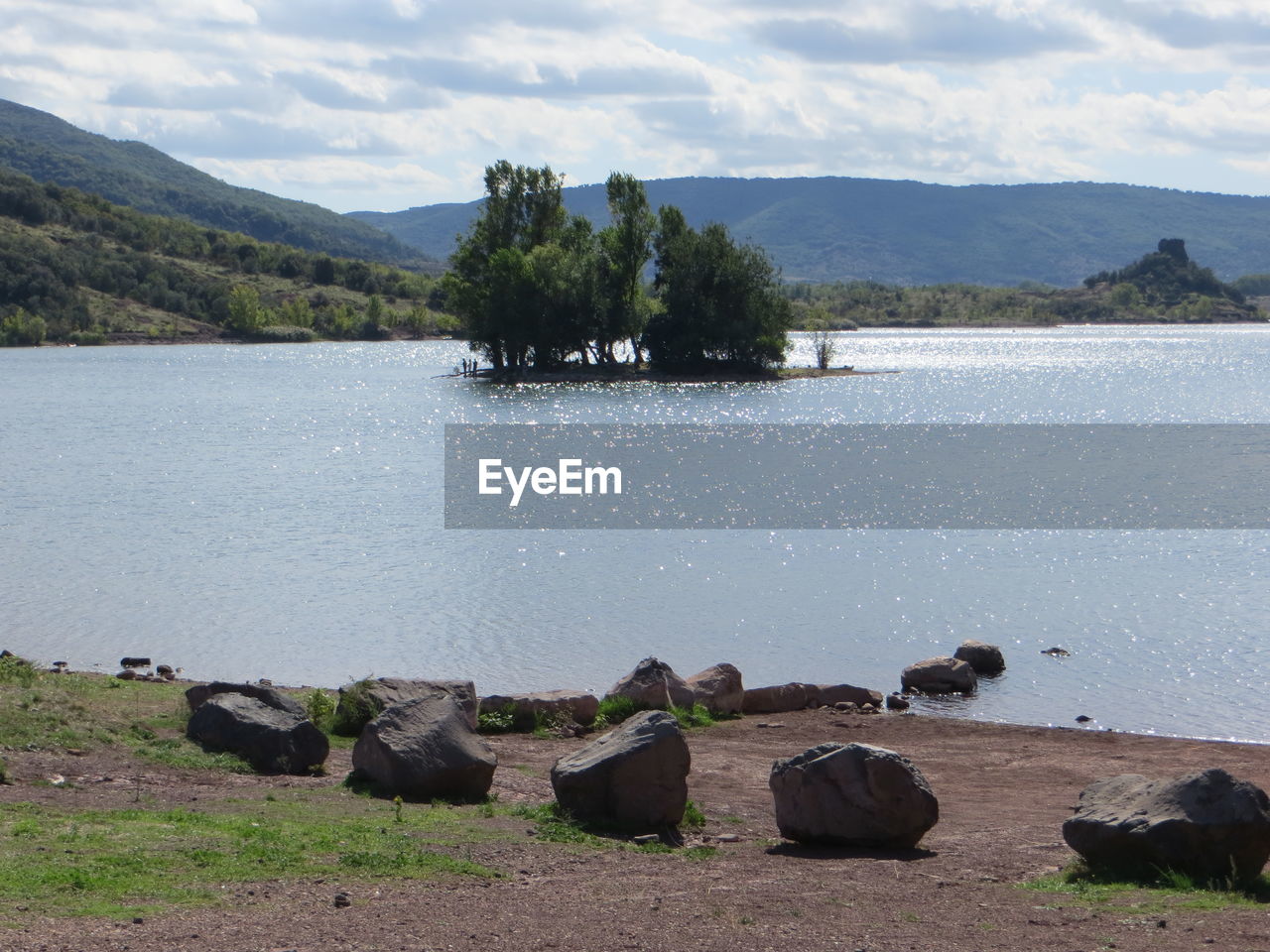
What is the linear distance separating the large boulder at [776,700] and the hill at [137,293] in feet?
421

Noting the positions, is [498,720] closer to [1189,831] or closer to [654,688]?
[654,688]

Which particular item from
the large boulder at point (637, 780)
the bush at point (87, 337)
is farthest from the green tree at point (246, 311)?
the large boulder at point (637, 780)

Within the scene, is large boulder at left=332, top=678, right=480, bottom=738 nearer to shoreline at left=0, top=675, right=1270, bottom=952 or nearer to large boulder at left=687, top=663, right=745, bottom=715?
shoreline at left=0, top=675, right=1270, bottom=952

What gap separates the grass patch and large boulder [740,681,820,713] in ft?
30.5

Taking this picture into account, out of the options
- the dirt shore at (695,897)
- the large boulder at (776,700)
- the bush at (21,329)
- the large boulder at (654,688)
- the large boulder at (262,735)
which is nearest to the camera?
the dirt shore at (695,897)

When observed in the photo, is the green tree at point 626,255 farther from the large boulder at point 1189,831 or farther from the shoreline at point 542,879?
the large boulder at point 1189,831

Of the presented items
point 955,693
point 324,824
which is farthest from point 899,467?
point 324,824

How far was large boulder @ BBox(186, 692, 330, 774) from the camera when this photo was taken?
14.4 meters

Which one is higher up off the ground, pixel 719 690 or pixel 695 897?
pixel 695 897

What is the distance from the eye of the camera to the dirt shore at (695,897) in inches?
357

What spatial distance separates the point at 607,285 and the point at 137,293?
96518 millimetres

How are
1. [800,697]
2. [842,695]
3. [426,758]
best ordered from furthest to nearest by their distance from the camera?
[842,695], [800,697], [426,758]

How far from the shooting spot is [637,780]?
12.5 m

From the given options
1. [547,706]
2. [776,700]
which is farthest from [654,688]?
[776,700]
